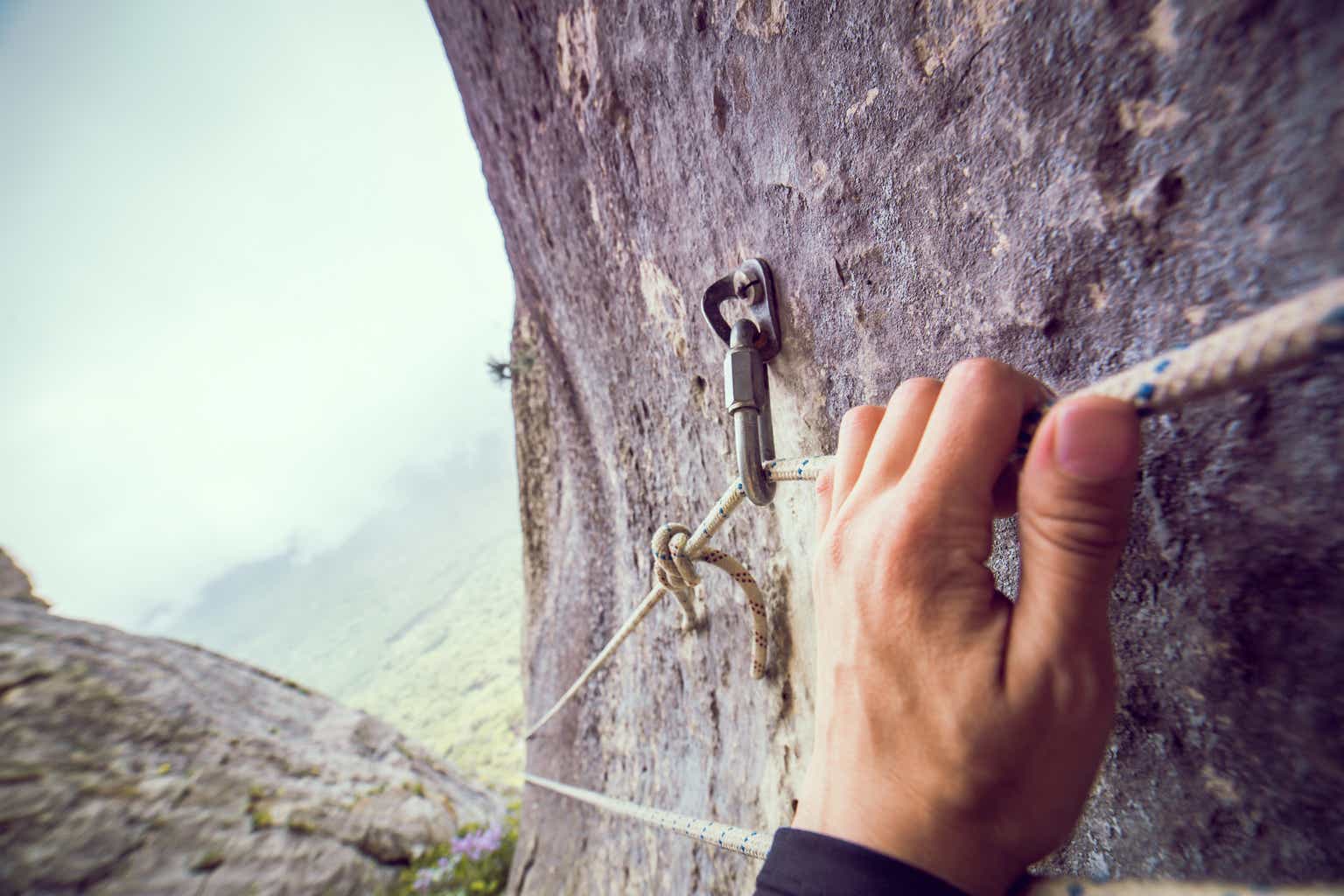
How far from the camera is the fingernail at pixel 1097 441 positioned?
0.38 metres

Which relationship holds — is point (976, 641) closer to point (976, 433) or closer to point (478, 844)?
point (976, 433)

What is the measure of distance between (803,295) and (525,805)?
384cm

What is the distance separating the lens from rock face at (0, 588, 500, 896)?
3100 mm

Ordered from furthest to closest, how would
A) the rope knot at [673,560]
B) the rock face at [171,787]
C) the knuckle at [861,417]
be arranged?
the rock face at [171,787], the rope knot at [673,560], the knuckle at [861,417]

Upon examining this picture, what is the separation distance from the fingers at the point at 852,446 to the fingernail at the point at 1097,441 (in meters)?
0.26

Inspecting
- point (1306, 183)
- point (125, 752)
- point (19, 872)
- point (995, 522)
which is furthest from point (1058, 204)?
point (125, 752)

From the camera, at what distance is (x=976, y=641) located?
17.5 inches

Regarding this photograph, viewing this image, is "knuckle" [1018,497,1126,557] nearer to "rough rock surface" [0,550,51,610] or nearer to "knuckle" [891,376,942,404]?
"knuckle" [891,376,942,404]

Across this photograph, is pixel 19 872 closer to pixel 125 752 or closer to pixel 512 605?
pixel 125 752

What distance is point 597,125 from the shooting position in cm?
165

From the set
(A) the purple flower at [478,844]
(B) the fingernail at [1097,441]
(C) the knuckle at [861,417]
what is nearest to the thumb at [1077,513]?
(B) the fingernail at [1097,441]

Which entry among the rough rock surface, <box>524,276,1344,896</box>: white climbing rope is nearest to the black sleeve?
<box>524,276,1344,896</box>: white climbing rope

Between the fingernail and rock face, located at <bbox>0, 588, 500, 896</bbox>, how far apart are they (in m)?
4.90

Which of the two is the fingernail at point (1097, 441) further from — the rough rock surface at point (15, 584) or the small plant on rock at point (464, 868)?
the rough rock surface at point (15, 584)
